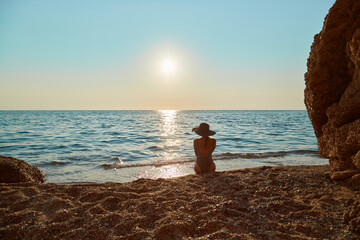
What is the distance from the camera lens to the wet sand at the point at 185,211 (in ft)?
8.82

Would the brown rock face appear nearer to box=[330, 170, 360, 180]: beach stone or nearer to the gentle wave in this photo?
box=[330, 170, 360, 180]: beach stone

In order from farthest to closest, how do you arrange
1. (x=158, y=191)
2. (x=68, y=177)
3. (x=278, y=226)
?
(x=68, y=177) < (x=158, y=191) < (x=278, y=226)

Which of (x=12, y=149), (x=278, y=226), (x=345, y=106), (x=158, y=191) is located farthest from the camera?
(x=12, y=149)

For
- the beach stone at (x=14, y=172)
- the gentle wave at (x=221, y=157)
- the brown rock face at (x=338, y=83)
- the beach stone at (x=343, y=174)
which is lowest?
the gentle wave at (x=221, y=157)

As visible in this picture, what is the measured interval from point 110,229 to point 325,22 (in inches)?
185

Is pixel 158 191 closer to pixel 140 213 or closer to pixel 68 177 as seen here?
pixel 140 213

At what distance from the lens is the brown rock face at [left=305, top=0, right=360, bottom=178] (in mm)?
3643

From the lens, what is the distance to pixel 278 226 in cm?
277

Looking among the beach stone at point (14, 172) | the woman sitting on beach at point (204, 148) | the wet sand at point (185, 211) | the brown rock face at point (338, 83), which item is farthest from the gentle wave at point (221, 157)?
the brown rock face at point (338, 83)

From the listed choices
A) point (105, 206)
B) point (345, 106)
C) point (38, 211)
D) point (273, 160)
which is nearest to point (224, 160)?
point (273, 160)

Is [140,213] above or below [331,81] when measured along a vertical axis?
below

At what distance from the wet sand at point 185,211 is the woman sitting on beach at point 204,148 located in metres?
1.48

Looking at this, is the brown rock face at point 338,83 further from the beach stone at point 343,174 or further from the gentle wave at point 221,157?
the gentle wave at point 221,157

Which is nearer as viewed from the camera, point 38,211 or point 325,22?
point 38,211
